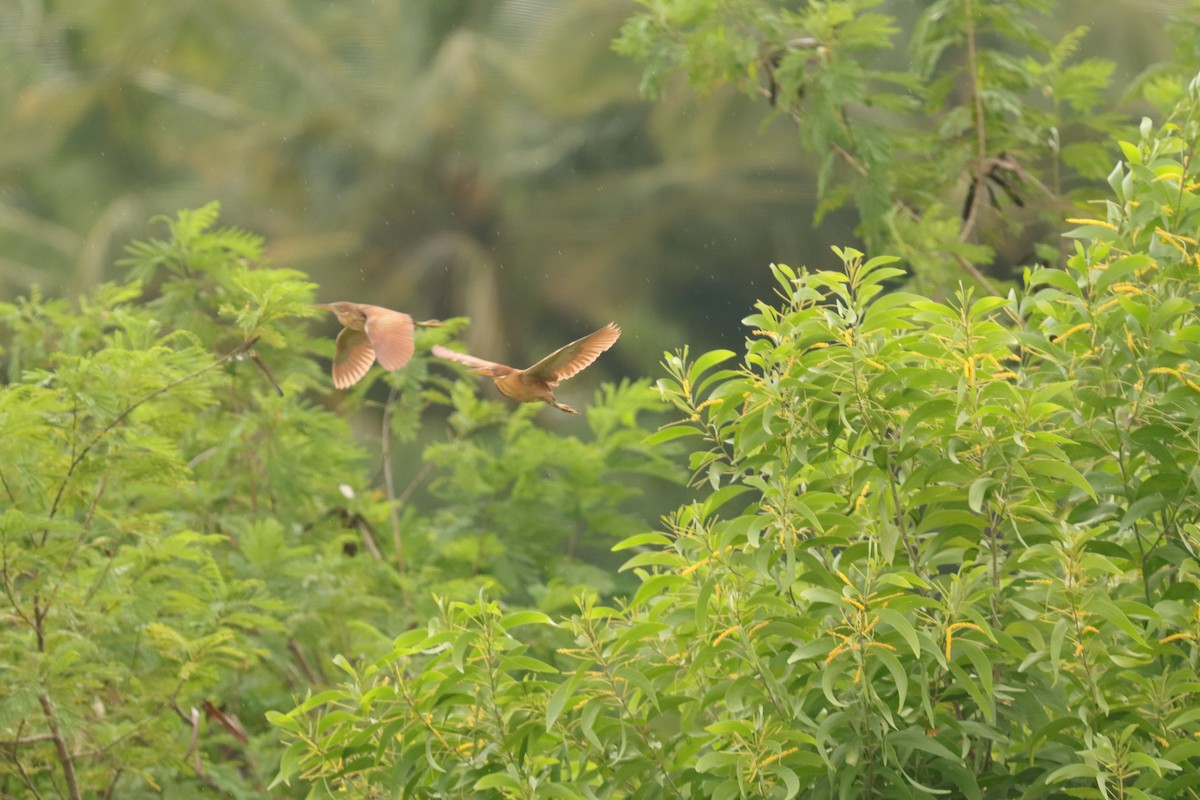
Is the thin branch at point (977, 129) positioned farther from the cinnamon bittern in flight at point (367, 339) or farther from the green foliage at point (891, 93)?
the cinnamon bittern in flight at point (367, 339)

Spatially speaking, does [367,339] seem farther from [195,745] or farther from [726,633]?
[195,745]

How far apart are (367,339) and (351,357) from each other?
68 mm

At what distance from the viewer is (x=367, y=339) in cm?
140

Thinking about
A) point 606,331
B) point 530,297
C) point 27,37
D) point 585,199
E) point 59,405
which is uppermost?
point 606,331

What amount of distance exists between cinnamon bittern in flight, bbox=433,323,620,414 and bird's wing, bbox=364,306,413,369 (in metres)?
0.04

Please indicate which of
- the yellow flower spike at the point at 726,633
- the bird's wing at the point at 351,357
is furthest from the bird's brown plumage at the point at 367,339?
the yellow flower spike at the point at 726,633

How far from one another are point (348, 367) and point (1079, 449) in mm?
764

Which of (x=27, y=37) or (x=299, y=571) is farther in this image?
(x=27, y=37)

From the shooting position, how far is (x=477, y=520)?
13.0 ft

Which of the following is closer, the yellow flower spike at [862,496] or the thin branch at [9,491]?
the yellow flower spike at [862,496]

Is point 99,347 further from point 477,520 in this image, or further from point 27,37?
point 27,37

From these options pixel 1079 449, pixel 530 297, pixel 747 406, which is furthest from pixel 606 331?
pixel 530 297

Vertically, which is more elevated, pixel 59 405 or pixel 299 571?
pixel 59 405

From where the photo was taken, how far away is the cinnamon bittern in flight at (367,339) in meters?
1.24
